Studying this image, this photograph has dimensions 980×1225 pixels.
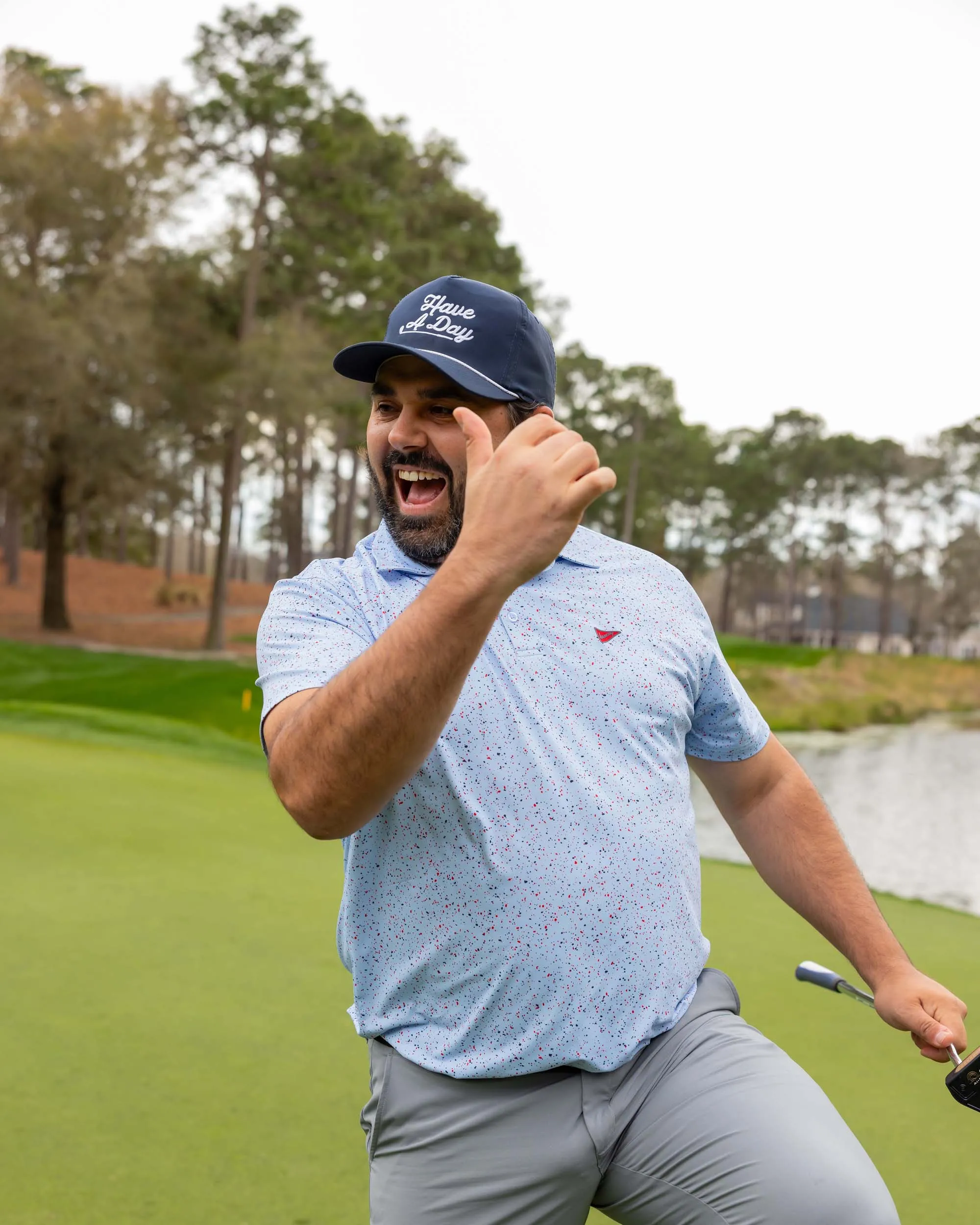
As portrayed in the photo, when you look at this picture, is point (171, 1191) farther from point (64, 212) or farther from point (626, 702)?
point (64, 212)

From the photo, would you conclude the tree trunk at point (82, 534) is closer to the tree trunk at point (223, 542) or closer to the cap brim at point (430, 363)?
the tree trunk at point (223, 542)

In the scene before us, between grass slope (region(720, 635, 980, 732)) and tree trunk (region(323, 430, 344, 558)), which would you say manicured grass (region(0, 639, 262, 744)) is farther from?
tree trunk (region(323, 430, 344, 558))

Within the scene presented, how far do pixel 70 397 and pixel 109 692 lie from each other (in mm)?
8051

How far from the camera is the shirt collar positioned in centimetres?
157

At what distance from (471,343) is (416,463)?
0.55ft

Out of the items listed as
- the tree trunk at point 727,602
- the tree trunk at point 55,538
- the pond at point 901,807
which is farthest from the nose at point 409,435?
the tree trunk at point 727,602

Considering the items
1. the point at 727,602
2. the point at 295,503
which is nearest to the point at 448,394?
the point at 295,503

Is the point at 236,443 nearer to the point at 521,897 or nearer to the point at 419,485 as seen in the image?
the point at 419,485

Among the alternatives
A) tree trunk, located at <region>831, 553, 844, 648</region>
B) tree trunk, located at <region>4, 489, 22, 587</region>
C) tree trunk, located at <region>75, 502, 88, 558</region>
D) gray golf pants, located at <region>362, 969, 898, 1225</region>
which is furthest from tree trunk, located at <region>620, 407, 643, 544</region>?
gray golf pants, located at <region>362, 969, 898, 1225</region>

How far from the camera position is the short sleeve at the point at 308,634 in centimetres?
140

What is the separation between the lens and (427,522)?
1554mm

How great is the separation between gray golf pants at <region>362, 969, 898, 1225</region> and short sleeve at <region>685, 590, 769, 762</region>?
44 centimetres

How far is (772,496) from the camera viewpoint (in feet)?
166

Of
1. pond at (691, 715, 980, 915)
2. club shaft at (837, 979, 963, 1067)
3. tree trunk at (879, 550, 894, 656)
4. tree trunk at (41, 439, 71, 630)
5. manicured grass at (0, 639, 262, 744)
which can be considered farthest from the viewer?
tree trunk at (879, 550, 894, 656)
